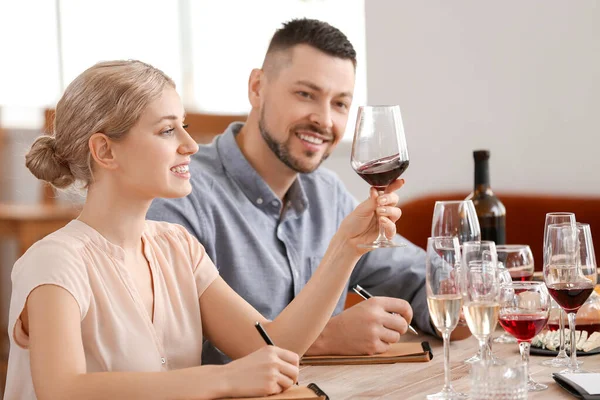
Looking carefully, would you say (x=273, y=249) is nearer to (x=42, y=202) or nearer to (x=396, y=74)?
(x=396, y=74)

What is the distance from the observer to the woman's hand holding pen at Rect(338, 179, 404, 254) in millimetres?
1565

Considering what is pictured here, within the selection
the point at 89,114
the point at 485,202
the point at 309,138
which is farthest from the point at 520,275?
the point at 89,114

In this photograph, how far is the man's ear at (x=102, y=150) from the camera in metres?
1.51

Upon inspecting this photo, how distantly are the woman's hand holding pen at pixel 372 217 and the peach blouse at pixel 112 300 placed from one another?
32 centimetres

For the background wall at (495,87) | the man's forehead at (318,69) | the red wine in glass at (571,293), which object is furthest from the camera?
the background wall at (495,87)

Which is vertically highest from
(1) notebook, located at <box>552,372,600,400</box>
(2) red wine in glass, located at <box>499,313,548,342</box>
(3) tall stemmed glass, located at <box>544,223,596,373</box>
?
(3) tall stemmed glass, located at <box>544,223,596,373</box>

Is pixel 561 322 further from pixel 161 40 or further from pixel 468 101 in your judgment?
pixel 161 40

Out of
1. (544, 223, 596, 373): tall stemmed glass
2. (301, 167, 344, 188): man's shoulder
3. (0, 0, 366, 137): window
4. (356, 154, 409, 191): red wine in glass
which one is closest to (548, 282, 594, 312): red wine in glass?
(544, 223, 596, 373): tall stemmed glass

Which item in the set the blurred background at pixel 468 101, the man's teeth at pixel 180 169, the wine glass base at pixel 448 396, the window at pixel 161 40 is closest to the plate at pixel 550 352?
the wine glass base at pixel 448 396

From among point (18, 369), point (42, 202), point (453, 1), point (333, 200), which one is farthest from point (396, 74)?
point (18, 369)

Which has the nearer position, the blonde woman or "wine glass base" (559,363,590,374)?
the blonde woman

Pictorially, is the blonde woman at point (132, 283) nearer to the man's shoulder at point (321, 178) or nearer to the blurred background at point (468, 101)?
the man's shoulder at point (321, 178)

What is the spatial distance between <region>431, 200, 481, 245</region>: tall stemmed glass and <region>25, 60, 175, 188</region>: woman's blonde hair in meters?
0.57

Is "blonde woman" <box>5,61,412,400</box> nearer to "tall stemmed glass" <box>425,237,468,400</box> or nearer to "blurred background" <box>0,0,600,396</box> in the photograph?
"tall stemmed glass" <box>425,237,468,400</box>
